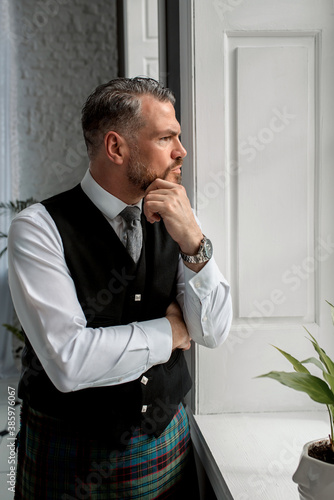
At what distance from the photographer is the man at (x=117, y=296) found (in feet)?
3.96

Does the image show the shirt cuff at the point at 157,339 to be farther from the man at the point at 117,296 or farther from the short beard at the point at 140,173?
the short beard at the point at 140,173

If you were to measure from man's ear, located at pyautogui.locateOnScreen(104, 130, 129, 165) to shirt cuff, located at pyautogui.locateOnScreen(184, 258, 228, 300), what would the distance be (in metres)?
0.33

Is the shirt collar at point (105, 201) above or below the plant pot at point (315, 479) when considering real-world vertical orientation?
above

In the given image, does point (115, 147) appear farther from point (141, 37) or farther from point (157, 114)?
point (141, 37)

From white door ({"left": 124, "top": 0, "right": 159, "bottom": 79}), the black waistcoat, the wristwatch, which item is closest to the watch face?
the wristwatch

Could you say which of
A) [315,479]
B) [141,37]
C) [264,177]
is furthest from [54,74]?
[315,479]

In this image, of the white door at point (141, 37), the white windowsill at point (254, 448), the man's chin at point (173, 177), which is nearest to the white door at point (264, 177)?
the white windowsill at point (254, 448)

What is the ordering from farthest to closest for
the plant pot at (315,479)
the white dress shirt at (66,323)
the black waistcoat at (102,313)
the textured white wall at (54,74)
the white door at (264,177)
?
the textured white wall at (54,74)
the white door at (264,177)
the black waistcoat at (102,313)
the white dress shirt at (66,323)
the plant pot at (315,479)

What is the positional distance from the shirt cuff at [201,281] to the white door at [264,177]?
14.0 inches

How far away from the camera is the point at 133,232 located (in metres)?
1.33

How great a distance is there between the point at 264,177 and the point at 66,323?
819mm

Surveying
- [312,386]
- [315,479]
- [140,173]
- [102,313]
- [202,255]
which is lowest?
[315,479]

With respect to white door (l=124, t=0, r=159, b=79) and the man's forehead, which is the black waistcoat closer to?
the man's forehead

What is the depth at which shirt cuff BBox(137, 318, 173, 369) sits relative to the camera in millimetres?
1224
